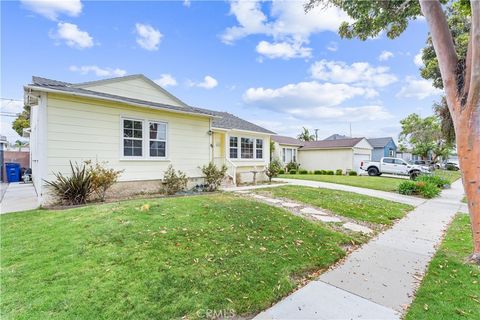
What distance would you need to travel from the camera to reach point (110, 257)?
3.54 m

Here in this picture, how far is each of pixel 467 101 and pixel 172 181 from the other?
29.5 feet

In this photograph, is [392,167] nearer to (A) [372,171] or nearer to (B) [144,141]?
(A) [372,171]

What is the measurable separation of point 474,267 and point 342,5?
22.5ft

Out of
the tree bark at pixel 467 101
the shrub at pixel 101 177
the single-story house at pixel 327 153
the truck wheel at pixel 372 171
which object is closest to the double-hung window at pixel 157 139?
the shrub at pixel 101 177

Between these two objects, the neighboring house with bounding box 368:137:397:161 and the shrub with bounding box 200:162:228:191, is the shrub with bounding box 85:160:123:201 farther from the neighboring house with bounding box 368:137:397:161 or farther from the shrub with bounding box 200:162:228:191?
the neighboring house with bounding box 368:137:397:161

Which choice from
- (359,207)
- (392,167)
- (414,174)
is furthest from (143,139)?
(392,167)

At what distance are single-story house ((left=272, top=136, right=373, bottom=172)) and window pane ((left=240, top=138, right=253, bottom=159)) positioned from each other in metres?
10.5

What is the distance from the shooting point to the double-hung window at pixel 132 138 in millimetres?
8914

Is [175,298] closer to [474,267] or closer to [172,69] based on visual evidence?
[474,267]

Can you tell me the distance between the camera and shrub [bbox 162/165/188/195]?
974 centimetres

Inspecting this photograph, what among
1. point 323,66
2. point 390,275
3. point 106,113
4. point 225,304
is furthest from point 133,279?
point 323,66

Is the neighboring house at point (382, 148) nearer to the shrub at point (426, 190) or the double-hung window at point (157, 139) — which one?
the shrub at point (426, 190)

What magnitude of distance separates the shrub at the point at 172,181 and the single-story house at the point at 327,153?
16.5 m

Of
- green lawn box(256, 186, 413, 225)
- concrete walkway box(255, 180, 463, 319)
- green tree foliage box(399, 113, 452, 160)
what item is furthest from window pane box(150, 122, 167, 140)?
green tree foliage box(399, 113, 452, 160)
